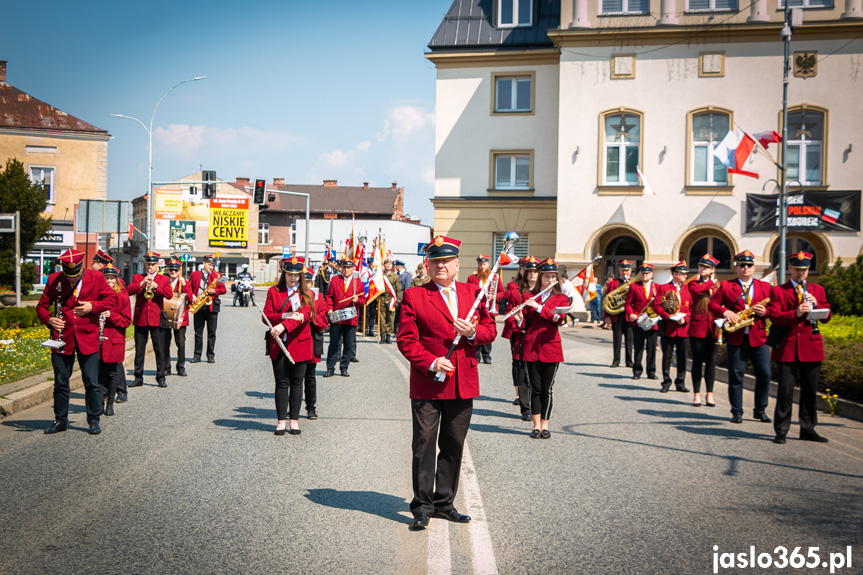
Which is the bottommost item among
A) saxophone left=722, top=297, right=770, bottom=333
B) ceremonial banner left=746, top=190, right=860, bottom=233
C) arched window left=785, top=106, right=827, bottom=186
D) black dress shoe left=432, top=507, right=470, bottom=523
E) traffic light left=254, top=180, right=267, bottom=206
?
black dress shoe left=432, top=507, right=470, bottom=523

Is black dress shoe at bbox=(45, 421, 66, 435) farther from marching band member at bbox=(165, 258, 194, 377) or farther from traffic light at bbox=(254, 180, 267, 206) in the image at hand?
traffic light at bbox=(254, 180, 267, 206)

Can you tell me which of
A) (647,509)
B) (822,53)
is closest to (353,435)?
(647,509)

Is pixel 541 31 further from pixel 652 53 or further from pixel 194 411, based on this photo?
pixel 194 411

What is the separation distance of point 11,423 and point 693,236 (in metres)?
27.1

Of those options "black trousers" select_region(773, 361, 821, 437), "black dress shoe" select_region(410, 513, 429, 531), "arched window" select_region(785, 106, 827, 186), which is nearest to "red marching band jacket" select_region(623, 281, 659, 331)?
"black trousers" select_region(773, 361, 821, 437)

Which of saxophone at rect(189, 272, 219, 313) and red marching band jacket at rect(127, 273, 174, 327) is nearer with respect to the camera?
red marching band jacket at rect(127, 273, 174, 327)

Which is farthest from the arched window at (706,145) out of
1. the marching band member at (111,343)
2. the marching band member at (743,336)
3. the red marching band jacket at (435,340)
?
the red marching band jacket at (435,340)

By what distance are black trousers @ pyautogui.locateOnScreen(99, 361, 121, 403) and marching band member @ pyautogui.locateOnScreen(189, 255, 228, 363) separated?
17.4 feet

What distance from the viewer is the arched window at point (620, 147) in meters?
31.8

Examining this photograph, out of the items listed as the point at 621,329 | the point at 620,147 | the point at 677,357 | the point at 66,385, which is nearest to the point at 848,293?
the point at 621,329

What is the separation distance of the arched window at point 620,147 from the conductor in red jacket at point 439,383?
26871mm

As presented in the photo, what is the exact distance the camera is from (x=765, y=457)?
8.54 m

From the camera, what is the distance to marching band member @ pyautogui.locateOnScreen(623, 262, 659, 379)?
15656 mm

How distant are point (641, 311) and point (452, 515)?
10426 millimetres
